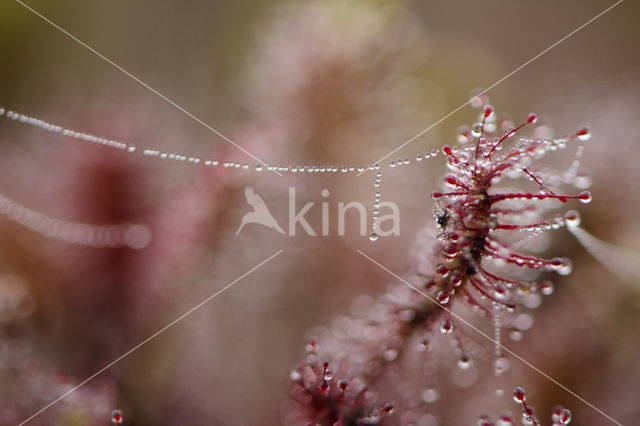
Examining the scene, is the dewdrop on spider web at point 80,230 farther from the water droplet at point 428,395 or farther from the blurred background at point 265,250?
the water droplet at point 428,395

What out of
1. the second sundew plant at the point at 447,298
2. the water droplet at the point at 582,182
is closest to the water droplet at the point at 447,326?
the second sundew plant at the point at 447,298

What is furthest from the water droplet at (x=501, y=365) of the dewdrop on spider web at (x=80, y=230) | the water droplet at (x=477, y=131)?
the dewdrop on spider web at (x=80, y=230)

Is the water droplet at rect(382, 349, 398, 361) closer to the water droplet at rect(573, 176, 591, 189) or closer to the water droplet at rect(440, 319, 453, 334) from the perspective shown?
the water droplet at rect(440, 319, 453, 334)

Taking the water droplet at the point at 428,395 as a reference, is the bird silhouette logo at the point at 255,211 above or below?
above

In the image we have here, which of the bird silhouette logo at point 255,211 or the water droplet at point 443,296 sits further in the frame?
the bird silhouette logo at point 255,211

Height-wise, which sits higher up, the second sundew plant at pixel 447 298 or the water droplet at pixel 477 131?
the water droplet at pixel 477 131

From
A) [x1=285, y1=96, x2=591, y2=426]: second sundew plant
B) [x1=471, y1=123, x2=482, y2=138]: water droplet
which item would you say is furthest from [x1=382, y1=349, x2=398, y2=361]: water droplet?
[x1=471, y1=123, x2=482, y2=138]: water droplet

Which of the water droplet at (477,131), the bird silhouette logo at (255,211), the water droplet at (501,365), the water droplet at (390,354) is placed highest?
the water droplet at (477,131)

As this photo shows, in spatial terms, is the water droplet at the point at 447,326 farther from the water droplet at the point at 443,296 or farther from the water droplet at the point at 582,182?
the water droplet at the point at 582,182
